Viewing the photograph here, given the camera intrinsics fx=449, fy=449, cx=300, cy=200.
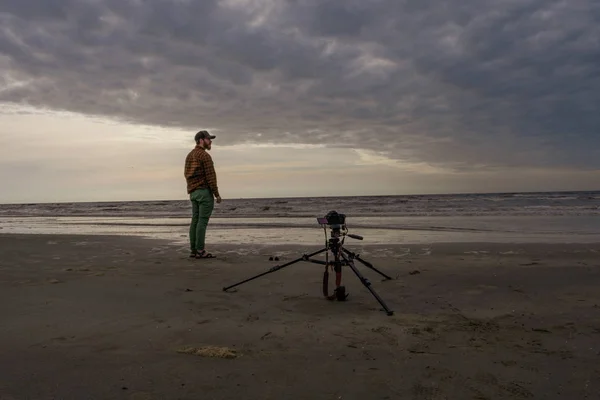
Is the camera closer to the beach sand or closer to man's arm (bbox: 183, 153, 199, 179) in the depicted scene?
the beach sand

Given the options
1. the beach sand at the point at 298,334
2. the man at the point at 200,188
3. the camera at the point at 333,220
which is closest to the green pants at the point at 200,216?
the man at the point at 200,188

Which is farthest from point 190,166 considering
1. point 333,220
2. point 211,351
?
point 211,351

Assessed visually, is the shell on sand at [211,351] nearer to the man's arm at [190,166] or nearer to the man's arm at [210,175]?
the man's arm at [210,175]

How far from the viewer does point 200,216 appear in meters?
8.10

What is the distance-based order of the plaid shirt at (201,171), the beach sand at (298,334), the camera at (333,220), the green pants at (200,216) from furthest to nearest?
the plaid shirt at (201,171) < the green pants at (200,216) < the camera at (333,220) < the beach sand at (298,334)

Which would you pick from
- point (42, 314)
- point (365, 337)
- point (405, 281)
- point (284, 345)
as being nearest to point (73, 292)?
point (42, 314)

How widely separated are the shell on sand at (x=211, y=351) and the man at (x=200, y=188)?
4.88m

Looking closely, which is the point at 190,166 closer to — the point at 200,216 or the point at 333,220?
the point at 200,216

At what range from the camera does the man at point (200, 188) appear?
26.5 feet

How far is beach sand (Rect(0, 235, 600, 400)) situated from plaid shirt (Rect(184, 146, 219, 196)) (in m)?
1.99

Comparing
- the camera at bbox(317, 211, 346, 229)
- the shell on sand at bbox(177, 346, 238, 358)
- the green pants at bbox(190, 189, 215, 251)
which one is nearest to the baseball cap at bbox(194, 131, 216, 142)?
the green pants at bbox(190, 189, 215, 251)

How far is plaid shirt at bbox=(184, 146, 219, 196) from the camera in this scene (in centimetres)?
824

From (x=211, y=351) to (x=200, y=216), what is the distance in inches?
202

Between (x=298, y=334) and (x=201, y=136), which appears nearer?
(x=298, y=334)
